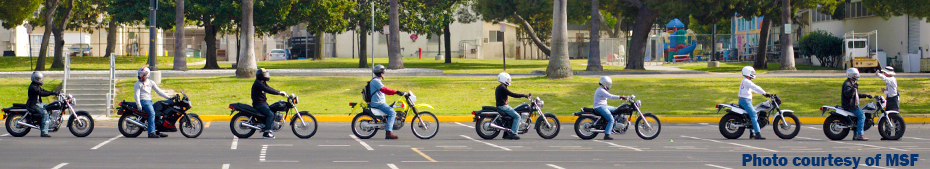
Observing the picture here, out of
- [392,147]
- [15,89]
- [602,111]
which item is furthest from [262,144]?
[15,89]

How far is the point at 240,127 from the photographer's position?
1488cm

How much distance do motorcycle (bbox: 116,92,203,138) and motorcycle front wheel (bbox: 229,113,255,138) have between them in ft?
1.94

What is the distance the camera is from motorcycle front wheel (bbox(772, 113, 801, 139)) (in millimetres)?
15180

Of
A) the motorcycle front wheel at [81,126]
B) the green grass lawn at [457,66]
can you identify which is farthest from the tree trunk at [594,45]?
the motorcycle front wheel at [81,126]

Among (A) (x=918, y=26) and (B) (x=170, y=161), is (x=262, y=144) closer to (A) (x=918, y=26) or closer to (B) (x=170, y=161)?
(B) (x=170, y=161)

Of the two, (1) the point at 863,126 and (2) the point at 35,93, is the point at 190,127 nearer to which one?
(2) the point at 35,93

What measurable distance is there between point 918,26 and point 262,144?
32817 millimetres

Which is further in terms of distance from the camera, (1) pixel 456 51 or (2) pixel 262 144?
(1) pixel 456 51

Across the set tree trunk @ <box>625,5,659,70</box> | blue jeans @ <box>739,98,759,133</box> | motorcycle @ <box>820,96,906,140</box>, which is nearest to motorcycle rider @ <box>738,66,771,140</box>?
blue jeans @ <box>739,98,759,133</box>

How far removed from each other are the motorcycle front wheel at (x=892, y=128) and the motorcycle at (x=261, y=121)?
965 centimetres

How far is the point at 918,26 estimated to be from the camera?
37.7 m

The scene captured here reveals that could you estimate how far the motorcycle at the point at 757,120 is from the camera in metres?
15.2

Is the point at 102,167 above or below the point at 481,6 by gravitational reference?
below

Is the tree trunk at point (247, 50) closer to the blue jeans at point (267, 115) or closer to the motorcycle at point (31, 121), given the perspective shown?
the motorcycle at point (31, 121)
